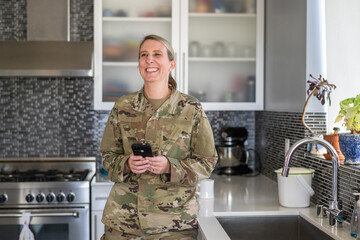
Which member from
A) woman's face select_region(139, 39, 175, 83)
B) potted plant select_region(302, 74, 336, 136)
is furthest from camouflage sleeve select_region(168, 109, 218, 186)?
potted plant select_region(302, 74, 336, 136)

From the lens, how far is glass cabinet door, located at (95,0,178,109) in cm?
340

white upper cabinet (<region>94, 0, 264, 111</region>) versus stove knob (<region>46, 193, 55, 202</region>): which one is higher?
white upper cabinet (<region>94, 0, 264, 111</region>)

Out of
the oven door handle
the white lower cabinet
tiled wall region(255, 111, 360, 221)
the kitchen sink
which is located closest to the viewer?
tiled wall region(255, 111, 360, 221)

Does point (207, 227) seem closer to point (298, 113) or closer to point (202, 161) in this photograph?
point (202, 161)

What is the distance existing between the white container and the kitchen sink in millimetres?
103

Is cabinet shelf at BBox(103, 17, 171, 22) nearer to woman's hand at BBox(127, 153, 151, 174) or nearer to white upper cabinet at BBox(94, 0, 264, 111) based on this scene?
white upper cabinet at BBox(94, 0, 264, 111)

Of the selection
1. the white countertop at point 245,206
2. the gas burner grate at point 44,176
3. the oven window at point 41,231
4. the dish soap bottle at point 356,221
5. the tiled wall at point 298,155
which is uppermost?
the tiled wall at point 298,155

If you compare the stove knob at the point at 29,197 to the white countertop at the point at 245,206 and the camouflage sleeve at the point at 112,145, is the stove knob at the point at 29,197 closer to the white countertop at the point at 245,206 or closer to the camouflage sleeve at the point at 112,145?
the white countertop at the point at 245,206

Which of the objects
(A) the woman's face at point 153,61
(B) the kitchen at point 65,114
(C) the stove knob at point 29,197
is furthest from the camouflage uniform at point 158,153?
(B) the kitchen at point 65,114

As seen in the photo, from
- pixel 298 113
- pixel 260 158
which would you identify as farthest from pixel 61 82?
pixel 298 113

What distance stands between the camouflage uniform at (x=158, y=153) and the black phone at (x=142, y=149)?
4.2 inches

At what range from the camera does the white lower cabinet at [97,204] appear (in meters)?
3.15

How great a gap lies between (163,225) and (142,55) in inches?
26.3

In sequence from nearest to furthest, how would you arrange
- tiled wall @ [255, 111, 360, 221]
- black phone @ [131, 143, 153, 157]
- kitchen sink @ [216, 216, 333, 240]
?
black phone @ [131, 143, 153, 157] < tiled wall @ [255, 111, 360, 221] < kitchen sink @ [216, 216, 333, 240]
